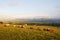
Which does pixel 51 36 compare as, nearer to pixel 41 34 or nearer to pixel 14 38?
pixel 41 34

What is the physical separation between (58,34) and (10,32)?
4.44 m

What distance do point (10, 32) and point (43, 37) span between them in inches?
130

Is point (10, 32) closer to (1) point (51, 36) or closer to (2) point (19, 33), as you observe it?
(2) point (19, 33)

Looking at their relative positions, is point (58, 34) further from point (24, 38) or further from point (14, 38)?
point (14, 38)

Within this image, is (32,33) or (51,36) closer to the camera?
(51,36)

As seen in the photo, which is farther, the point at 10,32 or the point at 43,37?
the point at 10,32

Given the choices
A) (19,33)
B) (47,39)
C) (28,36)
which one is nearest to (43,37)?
(47,39)

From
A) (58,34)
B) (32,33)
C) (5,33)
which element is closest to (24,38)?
(32,33)

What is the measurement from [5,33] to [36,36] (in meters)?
3.01

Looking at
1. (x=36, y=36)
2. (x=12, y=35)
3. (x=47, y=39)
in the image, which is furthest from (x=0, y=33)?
(x=47, y=39)

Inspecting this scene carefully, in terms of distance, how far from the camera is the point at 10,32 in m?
13.4

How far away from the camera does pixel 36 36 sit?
1238 centimetres

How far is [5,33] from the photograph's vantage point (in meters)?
13.3

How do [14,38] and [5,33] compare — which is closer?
[14,38]
